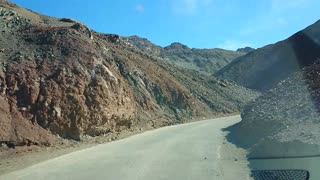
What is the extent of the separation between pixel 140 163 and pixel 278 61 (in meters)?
Result: 80.5

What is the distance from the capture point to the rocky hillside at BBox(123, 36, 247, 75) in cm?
14712

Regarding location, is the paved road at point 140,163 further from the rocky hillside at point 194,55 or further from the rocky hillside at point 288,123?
the rocky hillside at point 194,55

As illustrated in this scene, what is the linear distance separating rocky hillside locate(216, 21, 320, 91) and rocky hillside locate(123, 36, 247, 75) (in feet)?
90.4

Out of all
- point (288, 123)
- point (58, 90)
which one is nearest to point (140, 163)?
point (288, 123)

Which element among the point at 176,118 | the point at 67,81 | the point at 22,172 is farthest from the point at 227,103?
the point at 22,172

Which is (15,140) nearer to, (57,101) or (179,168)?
(57,101)

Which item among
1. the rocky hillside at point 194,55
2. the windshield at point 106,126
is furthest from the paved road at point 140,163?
the rocky hillside at point 194,55

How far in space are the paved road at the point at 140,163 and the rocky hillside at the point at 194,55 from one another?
11804 cm

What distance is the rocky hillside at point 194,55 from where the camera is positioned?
14712cm

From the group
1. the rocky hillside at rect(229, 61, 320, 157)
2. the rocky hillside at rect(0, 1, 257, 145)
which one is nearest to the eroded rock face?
the rocky hillside at rect(0, 1, 257, 145)

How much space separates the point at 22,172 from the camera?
17.1 meters

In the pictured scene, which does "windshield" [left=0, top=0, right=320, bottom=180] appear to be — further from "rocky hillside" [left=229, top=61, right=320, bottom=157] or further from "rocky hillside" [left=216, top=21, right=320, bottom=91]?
"rocky hillside" [left=216, top=21, right=320, bottom=91]

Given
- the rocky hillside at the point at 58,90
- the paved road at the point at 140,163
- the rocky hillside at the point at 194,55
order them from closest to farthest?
the paved road at the point at 140,163
the rocky hillside at the point at 58,90
the rocky hillside at the point at 194,55

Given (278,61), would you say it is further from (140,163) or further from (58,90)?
(140,163)
